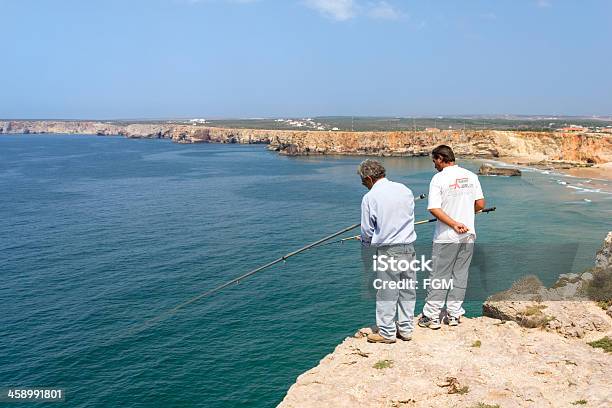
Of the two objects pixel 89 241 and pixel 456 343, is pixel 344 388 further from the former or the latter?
pixel 89 241

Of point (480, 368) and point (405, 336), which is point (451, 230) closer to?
point (405, 336)

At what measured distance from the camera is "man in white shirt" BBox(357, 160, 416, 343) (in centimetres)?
604

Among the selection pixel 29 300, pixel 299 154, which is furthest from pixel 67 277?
pixel 299 154

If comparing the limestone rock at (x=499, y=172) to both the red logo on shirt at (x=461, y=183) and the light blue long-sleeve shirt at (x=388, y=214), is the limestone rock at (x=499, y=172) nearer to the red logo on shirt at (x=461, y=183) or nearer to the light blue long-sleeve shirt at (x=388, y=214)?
the red logo on shirt at (x=461, y=183)

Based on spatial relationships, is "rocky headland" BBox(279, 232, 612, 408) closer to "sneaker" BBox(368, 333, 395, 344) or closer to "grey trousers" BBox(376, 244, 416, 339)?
"sneaker" BBox(368, 333, 395, 344)

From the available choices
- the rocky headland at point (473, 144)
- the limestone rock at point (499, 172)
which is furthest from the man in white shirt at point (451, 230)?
the rocky headland at point (473, 144)

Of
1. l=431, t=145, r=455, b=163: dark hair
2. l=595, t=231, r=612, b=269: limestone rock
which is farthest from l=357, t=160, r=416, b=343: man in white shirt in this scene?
l=595, t=231, r=612, b=269: limestone rock

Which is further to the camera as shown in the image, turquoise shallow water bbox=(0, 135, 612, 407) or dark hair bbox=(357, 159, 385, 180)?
turquoise shallow water bbox=(0, 135, 612, 407)

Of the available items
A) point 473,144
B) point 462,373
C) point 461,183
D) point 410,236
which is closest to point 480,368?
point 462,373

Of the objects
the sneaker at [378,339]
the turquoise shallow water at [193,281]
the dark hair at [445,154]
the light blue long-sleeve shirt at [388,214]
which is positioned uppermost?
the dark hair at [445,154]

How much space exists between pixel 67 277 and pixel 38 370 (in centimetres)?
938

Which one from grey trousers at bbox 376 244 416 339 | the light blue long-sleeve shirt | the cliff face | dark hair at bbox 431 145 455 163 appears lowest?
grey trousers at bbox 376 244 416 339

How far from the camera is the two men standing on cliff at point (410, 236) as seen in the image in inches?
239

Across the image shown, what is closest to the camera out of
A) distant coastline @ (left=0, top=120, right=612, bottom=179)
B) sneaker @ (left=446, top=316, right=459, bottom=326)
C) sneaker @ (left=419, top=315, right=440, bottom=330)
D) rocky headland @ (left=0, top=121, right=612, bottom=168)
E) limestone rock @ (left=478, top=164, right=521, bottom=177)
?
sneaker @ (left=419, top=315, right=440, bottom=330)
